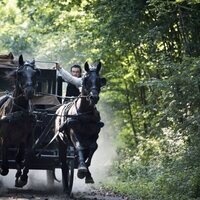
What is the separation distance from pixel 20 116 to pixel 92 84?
1487 mm

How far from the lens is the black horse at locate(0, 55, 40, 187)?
10250 millimetres

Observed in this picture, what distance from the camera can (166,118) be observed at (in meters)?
13.3

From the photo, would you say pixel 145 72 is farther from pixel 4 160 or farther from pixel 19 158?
pixel 4 160

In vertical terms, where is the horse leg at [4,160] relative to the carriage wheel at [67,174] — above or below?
above

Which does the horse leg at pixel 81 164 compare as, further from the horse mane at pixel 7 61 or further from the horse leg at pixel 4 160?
the horse mane at pixel 7 61

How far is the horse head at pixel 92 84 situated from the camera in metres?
10.1

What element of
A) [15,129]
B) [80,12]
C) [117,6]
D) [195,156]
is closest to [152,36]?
[117,6]

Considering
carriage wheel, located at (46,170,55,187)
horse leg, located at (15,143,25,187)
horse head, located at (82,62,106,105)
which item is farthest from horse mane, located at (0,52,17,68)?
horse head, located at (82,62,106,105)

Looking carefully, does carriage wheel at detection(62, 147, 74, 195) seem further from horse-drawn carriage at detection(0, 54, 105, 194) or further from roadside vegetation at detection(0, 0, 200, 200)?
roadside vegetation at detection(0, 0, 200, 200)

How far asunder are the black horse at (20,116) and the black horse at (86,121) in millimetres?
766

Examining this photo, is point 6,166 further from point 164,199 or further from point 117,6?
point 117,6

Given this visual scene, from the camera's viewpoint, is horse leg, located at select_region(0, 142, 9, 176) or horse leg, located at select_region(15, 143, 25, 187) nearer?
horse leg, located at select_region(0, 142, 9, 176)

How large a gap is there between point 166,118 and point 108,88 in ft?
29.3

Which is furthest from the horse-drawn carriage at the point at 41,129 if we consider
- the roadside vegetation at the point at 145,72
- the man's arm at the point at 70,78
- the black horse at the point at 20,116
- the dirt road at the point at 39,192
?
the roadside vegetation at the point at 145,72
